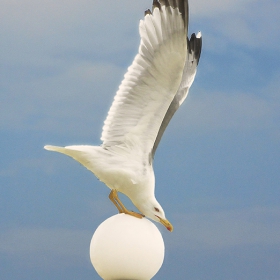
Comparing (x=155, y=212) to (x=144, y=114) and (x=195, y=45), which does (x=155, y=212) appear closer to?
(x=144, y=114)

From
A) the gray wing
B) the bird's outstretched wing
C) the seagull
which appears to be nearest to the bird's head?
the seagull

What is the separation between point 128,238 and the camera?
6547 mm

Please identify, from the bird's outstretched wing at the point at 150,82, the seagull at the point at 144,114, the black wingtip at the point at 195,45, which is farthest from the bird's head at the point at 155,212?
the black wingtip at the point at 195,45

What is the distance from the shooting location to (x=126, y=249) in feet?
21.4

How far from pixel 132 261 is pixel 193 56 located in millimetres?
4397

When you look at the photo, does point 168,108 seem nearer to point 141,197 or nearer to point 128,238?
point 141,197

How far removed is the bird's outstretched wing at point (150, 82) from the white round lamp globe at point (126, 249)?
1.29 m

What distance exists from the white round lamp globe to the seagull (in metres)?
0.77

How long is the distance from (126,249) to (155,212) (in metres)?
1.10

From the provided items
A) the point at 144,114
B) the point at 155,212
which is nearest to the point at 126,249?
the point at 155,212

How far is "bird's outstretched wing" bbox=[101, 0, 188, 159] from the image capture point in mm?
7785

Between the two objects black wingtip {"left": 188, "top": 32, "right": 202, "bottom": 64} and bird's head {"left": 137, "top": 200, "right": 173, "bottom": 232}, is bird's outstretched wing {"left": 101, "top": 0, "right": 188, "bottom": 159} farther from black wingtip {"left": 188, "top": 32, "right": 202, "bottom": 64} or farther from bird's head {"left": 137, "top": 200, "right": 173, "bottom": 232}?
black wingtip {"left": 188, "top": 32, "right": 202, "bottom": 64}

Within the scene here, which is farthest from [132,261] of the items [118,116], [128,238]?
[118,116]

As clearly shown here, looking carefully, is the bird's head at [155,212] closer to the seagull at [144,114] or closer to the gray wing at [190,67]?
the seagull at [144,114]
